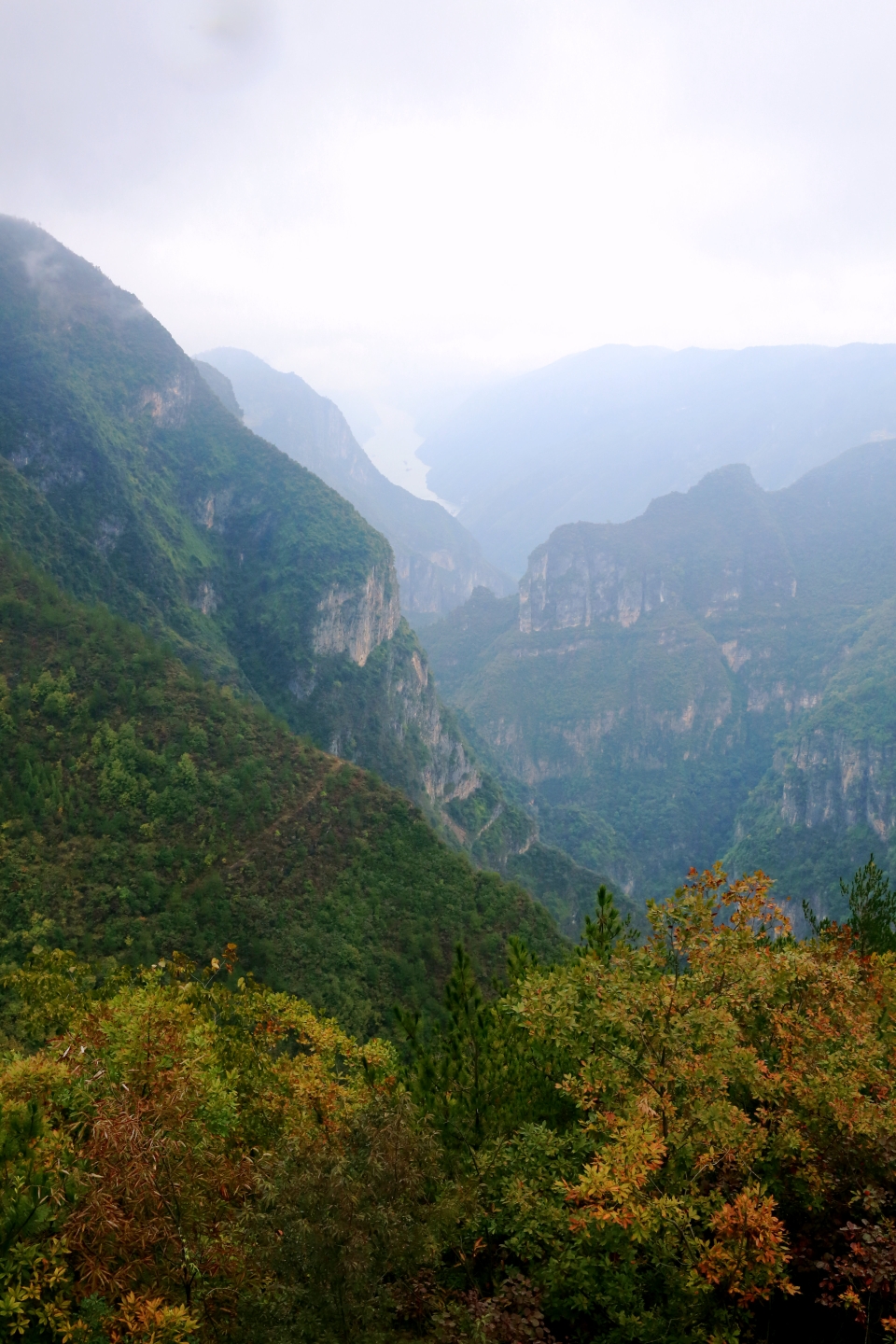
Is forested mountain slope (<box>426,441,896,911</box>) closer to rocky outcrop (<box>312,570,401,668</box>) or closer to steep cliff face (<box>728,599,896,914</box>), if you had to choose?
steep cliff face (<box>728,599,896,914</box>)

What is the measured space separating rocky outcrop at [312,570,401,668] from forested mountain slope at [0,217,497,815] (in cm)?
22

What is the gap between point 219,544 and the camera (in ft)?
349

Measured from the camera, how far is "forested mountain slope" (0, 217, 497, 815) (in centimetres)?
8262

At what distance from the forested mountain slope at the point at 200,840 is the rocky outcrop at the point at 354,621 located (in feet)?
168

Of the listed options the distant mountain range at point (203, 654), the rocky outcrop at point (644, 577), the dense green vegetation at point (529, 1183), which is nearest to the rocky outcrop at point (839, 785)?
the distant mountain range at point (203, 654)

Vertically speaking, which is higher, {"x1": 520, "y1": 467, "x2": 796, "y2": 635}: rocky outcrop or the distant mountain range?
{"x1": 520, "y1": 467, "x2": 796, "y2": 635}: rocky outcrop

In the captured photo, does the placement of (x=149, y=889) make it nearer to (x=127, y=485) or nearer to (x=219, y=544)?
(x=127, y=485)

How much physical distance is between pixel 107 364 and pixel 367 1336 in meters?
123

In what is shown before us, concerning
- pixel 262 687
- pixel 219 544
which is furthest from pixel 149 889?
pixel 219 544

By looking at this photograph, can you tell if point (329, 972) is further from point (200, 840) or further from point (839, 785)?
point (839, 785)

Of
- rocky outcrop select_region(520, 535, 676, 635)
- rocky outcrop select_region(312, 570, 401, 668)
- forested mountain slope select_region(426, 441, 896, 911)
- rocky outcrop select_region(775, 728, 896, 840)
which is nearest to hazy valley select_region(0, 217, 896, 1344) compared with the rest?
rocky outcrop select_region(775, 728, 896, 840)

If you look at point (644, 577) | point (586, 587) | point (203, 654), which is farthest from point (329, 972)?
point (644, 577)

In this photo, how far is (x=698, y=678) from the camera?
522 ft

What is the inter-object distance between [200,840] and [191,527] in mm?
76503
